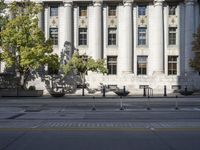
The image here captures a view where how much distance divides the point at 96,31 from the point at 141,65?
8280 mm

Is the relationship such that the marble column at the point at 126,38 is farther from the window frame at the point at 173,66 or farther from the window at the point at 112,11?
the window frame at the point at 173,66

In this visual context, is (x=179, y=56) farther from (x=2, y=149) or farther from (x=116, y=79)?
(x=2, y=149)

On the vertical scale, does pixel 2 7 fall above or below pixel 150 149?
above

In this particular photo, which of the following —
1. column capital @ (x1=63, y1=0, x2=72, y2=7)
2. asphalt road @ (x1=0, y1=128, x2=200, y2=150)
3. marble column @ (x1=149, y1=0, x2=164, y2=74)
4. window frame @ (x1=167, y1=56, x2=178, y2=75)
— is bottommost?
asphalt road @ (x1=0, y1=128, x2=200, y2=150)

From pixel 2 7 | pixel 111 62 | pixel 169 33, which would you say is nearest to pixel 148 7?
pixel 169 33

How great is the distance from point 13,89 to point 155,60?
70.1ft

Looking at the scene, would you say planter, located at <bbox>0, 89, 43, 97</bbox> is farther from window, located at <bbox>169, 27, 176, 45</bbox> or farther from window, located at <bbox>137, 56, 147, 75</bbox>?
window, located at <bbox>169, 27, 176, 45</bbox>

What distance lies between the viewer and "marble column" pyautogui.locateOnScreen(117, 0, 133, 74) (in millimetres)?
64562

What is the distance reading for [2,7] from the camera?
175ft

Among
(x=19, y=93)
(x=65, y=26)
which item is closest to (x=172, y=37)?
(x=65, y=26)

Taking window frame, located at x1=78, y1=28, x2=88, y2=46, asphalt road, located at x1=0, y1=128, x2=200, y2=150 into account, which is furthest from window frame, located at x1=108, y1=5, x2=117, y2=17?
asphalt road, located at x1=0, y1=128, x2=200, y2=150

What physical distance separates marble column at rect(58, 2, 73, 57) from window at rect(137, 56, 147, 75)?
10085mm

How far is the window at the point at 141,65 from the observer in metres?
66.2

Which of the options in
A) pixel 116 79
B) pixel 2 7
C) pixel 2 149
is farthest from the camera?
pixel 116 79
